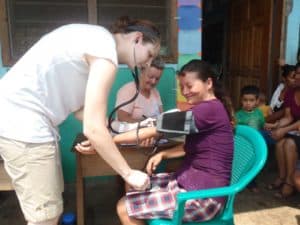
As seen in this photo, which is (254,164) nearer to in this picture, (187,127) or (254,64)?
(187,127)

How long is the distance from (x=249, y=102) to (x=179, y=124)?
1725 millimetres

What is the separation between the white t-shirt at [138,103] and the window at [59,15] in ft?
1.74

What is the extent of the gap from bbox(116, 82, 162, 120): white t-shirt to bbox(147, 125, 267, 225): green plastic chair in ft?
2.53

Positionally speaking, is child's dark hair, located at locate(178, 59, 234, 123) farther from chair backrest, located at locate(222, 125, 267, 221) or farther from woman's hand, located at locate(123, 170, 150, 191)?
woman's hand, located at locate(123, 170, 150, 191)

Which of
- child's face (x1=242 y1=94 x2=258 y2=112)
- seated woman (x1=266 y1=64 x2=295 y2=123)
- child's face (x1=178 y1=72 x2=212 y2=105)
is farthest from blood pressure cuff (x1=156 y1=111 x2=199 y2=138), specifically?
seated woman (x1=266 y1=64 x2=295 y2=123)

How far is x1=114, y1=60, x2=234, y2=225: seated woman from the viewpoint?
1.41 metres

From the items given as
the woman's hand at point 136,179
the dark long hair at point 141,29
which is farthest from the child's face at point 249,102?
the woman's hand at point 136,179

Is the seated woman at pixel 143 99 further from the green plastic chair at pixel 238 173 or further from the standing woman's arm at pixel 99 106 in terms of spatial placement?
the standing woman's arm at pixel 99 106

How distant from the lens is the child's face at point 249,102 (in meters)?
2.91

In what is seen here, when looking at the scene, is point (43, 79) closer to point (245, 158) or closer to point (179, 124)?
point (179, 124)

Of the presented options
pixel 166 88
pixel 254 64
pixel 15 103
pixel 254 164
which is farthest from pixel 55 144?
pixel 254 64

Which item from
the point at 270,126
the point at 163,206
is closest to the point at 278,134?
the point at 270,126

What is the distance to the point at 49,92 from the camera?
1201mm

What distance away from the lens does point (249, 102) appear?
2908 mm
